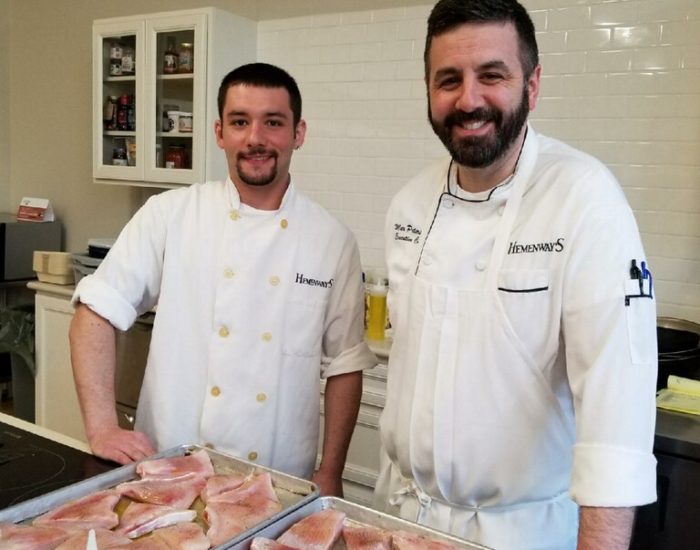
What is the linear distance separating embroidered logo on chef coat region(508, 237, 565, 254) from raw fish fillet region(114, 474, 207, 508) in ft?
2.28

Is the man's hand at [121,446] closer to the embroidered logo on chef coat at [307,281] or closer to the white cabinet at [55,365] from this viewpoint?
the embroidered logo on chef coat at [307,281]

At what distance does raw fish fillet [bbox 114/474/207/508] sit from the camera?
123cm

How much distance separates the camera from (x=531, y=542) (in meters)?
1.36

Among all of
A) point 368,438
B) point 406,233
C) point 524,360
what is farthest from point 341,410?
point 368,438

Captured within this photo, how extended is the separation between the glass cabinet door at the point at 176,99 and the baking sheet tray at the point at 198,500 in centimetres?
219

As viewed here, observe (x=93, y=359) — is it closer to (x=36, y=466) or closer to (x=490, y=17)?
(x=36, y=466)

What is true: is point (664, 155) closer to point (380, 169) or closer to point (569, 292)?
point (380, 169)

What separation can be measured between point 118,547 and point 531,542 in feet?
2.44

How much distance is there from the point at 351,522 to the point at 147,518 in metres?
0.33

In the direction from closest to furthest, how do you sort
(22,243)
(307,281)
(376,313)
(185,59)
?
(307,281)
(376,313)
(185,59)
(22,243)

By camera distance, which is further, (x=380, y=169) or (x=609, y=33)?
(x=380, y=169)

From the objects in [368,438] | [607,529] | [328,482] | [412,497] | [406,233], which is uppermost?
[406,233]

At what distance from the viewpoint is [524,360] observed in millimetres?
1300

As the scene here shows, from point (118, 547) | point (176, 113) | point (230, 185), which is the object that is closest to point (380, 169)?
point (176, 113)
